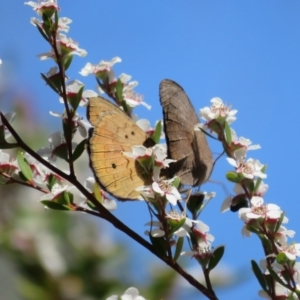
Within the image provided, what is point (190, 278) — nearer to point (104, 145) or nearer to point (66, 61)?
point (104, 145)

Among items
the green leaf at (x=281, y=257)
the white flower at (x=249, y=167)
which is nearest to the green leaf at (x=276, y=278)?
the green leaf at (x=281, y=257)

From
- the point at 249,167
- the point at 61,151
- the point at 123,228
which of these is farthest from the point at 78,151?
the point at 249,167

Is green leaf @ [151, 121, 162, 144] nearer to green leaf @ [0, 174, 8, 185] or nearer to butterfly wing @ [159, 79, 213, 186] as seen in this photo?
butterfly wing @ [159, 79, 213, 186]

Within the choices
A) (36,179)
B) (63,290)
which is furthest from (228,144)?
(63,290)

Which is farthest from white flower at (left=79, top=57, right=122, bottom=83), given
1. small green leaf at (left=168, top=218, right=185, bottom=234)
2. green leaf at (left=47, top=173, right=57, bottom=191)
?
small green leaf at (left=168, top=218, right=185, bottom=234)

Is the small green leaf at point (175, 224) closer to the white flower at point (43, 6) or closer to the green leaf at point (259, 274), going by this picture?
the green leaf at point (259, 274)
